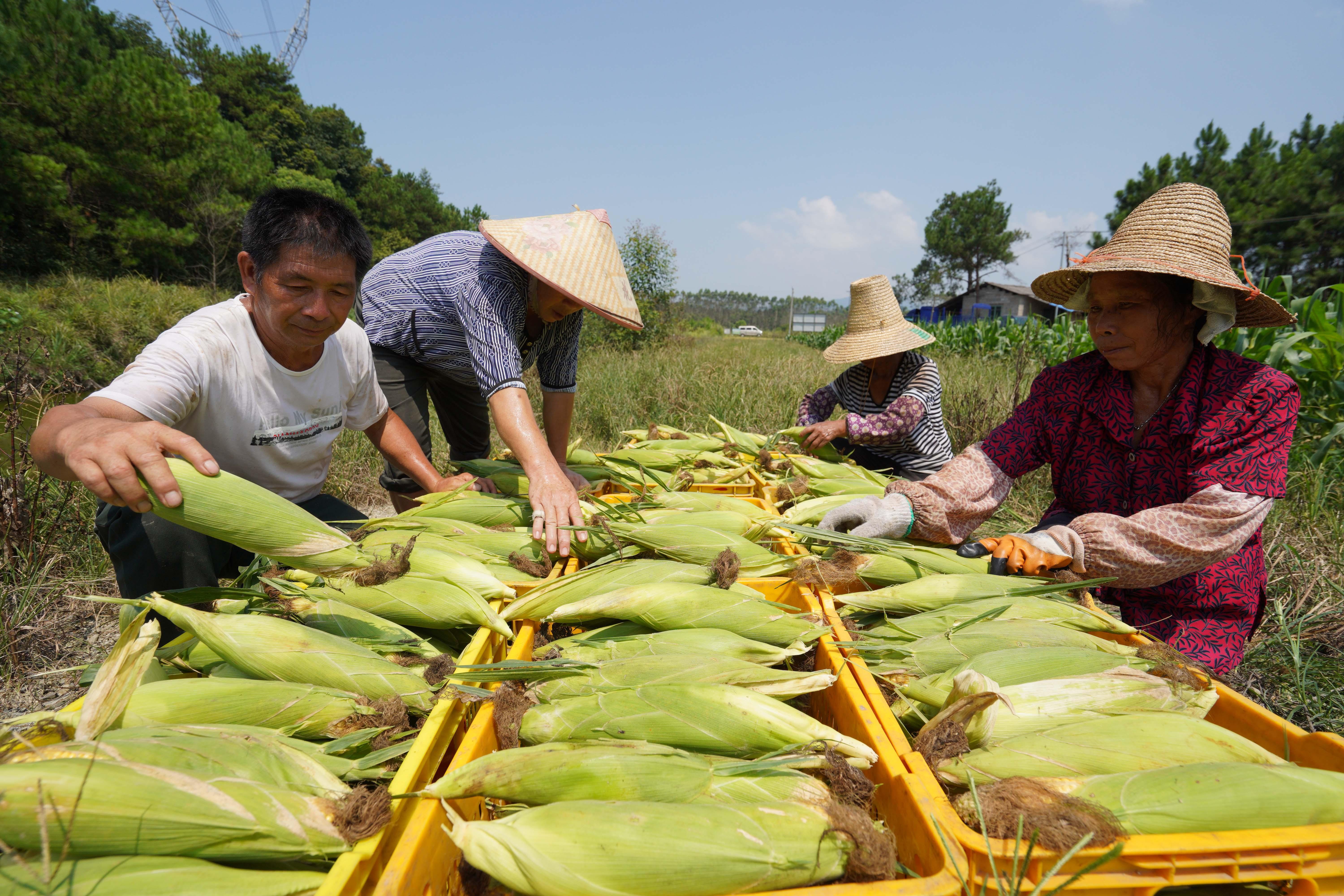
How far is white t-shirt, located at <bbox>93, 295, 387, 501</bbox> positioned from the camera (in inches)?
78.5

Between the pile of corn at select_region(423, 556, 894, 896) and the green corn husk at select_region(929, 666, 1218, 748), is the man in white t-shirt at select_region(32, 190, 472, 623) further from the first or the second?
the green corn husk at select_region(929, 666, 1218, 748)

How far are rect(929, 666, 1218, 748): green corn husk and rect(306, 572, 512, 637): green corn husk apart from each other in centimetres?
100

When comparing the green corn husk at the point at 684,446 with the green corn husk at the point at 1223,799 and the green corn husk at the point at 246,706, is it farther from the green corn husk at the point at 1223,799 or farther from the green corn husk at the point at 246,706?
the green corn husk at the point at 1223,799

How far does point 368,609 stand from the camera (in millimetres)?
1586

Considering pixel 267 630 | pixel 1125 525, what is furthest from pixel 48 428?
pixel 1125 525

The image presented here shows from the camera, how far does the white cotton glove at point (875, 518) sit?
84.6 inches

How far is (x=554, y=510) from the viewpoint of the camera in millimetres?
2039

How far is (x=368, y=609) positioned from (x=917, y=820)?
131 centimetres

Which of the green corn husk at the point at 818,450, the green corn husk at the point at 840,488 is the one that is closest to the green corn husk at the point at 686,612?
the green corn husk at the point at 840,488

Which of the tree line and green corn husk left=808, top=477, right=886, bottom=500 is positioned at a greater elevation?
the tree line

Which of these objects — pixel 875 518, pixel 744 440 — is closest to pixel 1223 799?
pixel 875 518

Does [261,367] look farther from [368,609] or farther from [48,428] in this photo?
[368,609]

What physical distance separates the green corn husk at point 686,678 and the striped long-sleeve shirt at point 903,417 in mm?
2672

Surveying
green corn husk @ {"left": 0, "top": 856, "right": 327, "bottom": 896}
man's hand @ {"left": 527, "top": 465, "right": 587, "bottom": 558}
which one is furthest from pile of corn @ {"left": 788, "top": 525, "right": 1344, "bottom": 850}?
green corn husk @ {"left": 0, "top": 856, "right": 327, "bottom": 896}
